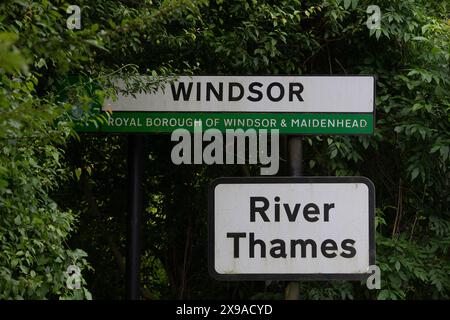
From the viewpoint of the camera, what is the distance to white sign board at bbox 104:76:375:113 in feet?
15.0

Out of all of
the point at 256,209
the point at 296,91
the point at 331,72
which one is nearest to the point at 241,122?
the point at 296,91

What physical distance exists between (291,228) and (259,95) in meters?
0.80

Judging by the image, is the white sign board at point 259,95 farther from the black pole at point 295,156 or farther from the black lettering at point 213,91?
the black pole at point 295,156

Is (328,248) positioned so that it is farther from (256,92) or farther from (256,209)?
(256,92)

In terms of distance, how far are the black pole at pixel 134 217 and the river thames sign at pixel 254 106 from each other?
10.9 inches

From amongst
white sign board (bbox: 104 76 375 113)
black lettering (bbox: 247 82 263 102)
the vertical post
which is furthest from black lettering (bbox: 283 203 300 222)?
black lettering (bbox: 247 82 263 102)

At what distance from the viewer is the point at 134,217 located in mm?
4926

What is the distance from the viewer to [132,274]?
4.87 m

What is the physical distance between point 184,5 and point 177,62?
220 cm

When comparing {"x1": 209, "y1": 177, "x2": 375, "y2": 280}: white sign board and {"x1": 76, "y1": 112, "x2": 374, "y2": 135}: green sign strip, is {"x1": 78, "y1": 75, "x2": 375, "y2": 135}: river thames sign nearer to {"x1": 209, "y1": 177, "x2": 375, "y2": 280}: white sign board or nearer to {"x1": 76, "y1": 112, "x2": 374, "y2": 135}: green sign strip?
{"x1": 76, "y1": 112, "x2": 374, "y2": 135}: green sign strip

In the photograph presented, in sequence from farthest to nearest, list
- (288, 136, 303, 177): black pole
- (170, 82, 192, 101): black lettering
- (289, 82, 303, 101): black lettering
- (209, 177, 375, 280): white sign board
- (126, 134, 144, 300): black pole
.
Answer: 1. (126, 134, 144, 300): black pole
2. (170, 82, 192, 101): black lettering
3. (289, 82, 303, 101): black lettering
4. (288, 136, 303, 177): black pole
5. (209, 177, 375, 280): white sign board
